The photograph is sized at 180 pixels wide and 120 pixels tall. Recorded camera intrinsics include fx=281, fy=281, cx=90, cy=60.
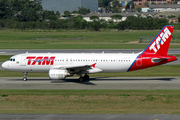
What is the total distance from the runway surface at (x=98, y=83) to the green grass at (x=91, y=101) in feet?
8.64

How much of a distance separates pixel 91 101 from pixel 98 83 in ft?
32.7

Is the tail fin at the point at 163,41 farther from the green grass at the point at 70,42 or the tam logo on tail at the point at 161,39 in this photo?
the green grass at the point at 70,42

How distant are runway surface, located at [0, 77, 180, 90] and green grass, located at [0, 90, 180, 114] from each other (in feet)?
8.64

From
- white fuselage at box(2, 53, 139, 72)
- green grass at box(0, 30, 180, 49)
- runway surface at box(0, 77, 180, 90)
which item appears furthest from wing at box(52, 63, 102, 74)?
green grass at box(0, 30, 180, 49)

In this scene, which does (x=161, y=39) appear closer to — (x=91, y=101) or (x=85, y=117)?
(x=91, y=101)

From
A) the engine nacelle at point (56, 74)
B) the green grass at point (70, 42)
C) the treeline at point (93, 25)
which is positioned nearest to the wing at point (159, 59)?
the engine nacelle at point (56, 74)

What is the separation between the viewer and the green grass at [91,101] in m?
25.4

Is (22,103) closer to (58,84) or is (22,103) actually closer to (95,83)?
(58,84)

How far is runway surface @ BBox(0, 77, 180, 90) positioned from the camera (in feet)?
117

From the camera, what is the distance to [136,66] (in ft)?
129

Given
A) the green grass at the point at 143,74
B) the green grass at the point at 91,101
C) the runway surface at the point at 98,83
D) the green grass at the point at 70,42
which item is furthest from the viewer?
the green grass at the point at 70,42

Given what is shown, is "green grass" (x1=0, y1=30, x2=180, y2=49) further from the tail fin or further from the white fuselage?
the white fuselage

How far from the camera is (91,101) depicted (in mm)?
28719

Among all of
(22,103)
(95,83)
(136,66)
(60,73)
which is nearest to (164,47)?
(136,66)
